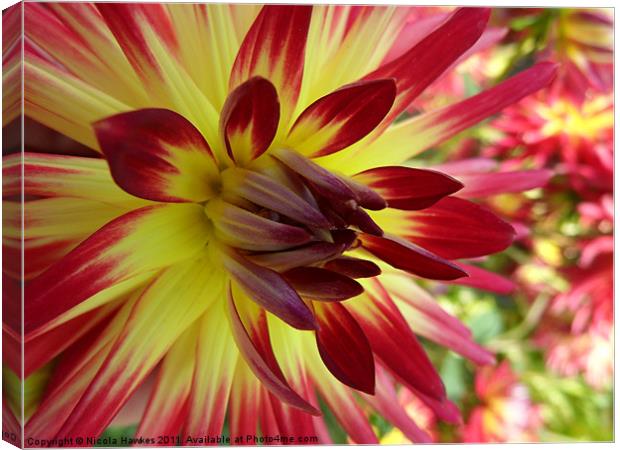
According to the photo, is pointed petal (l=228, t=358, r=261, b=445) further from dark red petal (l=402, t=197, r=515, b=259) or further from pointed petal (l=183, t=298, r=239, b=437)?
dark red petal (l=402, t=197, r=515, b=259)

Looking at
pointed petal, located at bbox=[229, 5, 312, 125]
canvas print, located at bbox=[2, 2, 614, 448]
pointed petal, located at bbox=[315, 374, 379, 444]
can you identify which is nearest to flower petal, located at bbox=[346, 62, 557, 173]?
canvas print, located at bbox=[2, 2, 614, 448]

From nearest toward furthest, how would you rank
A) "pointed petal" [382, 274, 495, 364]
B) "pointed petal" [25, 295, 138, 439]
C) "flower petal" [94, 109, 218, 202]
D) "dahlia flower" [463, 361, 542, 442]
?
"flower petal" [94, 109, 218, 202] < "pointed petal" [25, 295, 138, 439] < "pointed petal" [382, 274, 495, 364] < "dahlia flower" [463, 361, 542, 442]

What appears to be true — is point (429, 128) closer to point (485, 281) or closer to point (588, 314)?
point (485, 281)

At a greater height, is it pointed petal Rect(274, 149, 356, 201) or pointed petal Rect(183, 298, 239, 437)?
pointed petal Rect(274, 149, 356, 201)

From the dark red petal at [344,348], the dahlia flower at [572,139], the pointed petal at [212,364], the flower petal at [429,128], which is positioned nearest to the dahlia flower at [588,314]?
the dahlia flower at [572,139]

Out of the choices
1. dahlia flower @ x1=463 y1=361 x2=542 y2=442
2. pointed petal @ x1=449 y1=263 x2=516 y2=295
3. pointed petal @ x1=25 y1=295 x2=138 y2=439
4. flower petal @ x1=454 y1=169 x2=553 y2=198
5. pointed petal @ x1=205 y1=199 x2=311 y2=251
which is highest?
flower petal @ x1=454 y1=169 x2=553 y2=198

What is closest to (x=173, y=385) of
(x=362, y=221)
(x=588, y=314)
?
Result: (x=362, y=221)

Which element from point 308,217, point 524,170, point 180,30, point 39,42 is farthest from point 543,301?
point 39,42
